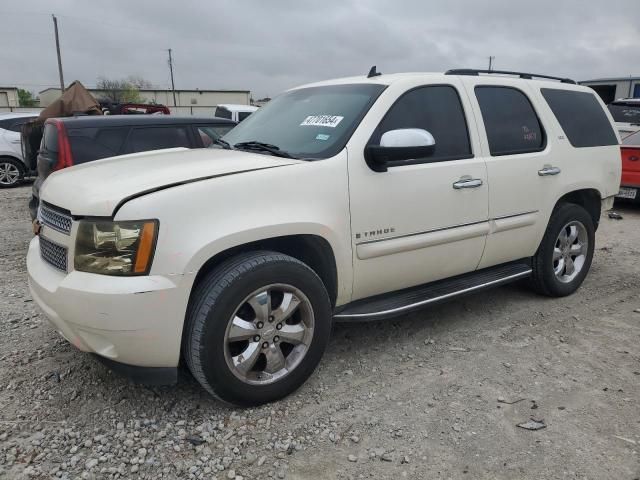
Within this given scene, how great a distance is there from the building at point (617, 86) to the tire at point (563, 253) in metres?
18.6

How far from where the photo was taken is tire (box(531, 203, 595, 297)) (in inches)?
164

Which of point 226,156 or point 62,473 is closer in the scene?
point 62,473

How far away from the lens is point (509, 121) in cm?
384

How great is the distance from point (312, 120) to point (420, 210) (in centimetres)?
90

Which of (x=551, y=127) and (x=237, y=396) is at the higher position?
(x=551, y=127)

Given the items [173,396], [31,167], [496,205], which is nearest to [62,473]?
[173,396]

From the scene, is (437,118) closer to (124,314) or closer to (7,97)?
(124,314)

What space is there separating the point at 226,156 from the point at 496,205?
1.92 m

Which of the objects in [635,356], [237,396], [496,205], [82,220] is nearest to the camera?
[82,220]

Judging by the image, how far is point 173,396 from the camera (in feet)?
9.50

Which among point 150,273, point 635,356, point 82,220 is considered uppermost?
point 82,220

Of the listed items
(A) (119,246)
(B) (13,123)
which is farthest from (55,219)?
(B) (13,123)

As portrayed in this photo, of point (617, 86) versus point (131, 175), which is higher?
point (617, 86)

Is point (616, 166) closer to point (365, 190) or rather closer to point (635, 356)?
point (635, 356)
